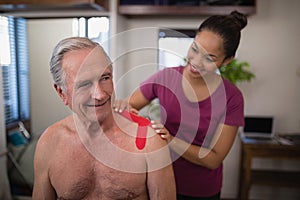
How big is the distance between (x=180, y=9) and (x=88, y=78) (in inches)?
77.8

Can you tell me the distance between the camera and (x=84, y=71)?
0.65 metres

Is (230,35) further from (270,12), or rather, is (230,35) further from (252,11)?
(270,12)

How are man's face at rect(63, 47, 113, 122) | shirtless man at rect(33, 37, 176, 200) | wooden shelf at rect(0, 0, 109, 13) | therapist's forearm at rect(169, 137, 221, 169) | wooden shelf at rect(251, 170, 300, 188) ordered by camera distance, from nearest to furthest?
man's face at rect(63, 47, 113, 122) → shirtless man at rect(33, 37, 176, 200) → therapist's forearm at rect(169, 137, 221, 169) → wooden shelf at rect(0, 0, 109, 13) → wooden shelf at rect(251, 170, 300, 188)

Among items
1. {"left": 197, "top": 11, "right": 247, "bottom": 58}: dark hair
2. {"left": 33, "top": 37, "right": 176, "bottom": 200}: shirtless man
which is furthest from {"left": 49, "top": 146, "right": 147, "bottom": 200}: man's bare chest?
{"left": 197, "top": 11, "right": 247, "bottom": 58}: dark hair

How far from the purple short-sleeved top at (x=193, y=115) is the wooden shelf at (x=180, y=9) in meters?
1.57

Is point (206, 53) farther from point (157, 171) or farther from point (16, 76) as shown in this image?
point (16, 76)

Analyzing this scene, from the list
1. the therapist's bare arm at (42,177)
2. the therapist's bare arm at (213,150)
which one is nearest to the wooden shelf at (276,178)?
the therapist's bare arm at (213,150)

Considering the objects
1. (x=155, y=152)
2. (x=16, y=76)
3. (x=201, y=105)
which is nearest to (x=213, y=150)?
(x=201, y=105)

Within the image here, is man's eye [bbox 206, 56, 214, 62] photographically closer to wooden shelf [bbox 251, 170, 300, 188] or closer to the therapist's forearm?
the therapist's forearm

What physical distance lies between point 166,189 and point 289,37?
2.51 metres

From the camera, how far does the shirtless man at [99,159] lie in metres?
0.77

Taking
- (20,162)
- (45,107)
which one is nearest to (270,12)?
(45,107)

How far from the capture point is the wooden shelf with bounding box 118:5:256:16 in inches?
92.4

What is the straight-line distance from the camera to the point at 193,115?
0.96 metres
